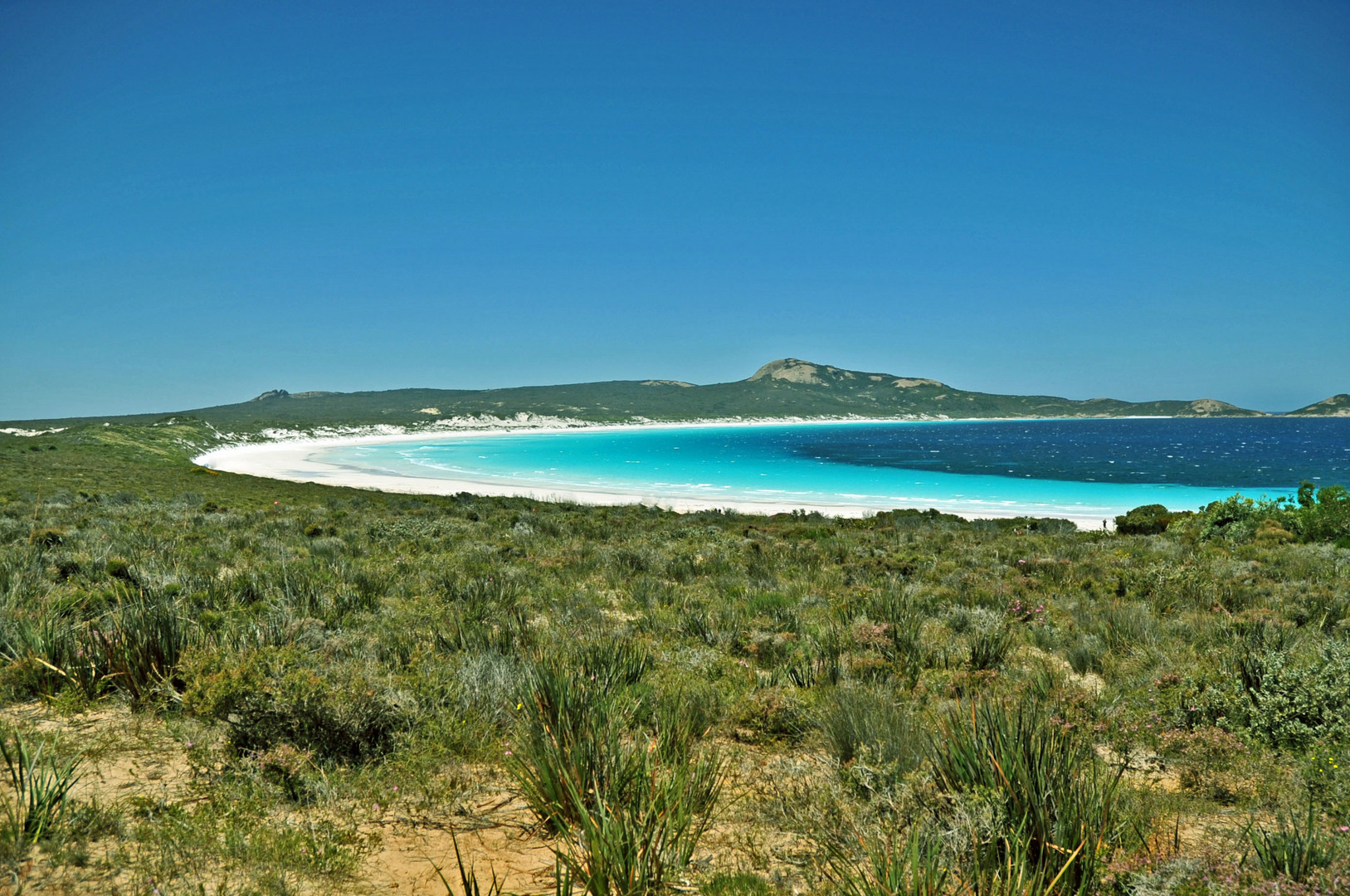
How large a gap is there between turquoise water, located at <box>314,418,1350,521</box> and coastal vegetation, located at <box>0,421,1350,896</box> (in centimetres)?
2445

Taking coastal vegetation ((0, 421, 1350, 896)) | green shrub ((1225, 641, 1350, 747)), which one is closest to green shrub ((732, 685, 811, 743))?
coastal vegetation ((0, 421, 1350, 896))

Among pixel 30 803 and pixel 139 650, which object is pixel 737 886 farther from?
pixel 139 650

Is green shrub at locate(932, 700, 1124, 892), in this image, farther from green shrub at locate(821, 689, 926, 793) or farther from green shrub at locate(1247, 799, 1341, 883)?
green shrub at locate(1247, 799, 1341, 883)

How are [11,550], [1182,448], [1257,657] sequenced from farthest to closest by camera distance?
[1182,448] → [11,550] → [1257,657]

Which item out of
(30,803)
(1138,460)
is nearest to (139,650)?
(30,803)

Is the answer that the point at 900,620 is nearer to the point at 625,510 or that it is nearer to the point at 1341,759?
the point at 1341,759

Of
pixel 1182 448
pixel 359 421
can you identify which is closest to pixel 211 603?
pixel 1182 448

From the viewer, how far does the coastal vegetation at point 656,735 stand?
9.55ft

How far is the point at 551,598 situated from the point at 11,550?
7789 millimetres

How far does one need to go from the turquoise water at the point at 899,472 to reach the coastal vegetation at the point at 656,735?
24448mm

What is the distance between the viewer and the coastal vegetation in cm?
291

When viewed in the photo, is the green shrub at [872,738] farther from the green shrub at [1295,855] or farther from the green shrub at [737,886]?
the green shrub at [1295,855]

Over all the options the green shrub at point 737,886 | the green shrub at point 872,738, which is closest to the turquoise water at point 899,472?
the green shrub at point 872,738

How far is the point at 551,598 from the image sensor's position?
347 inches
